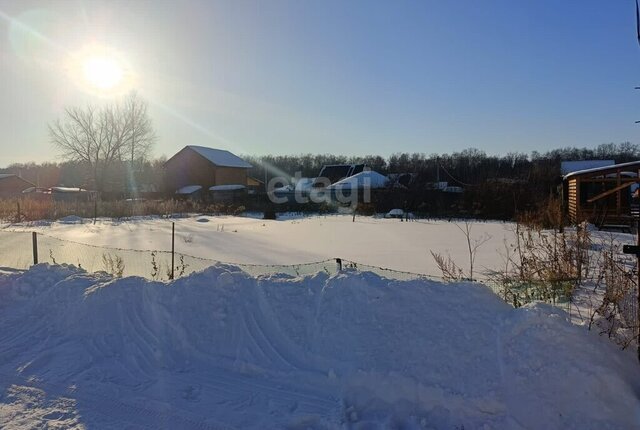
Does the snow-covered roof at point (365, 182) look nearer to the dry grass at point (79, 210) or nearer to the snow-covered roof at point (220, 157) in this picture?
the dry grass at point (79, 210)

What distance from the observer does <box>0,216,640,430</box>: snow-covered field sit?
3508 mm

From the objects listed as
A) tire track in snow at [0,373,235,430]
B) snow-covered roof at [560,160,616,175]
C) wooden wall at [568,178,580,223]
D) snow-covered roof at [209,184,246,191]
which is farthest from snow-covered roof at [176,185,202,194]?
tire track in snow at [0,373,235,430]

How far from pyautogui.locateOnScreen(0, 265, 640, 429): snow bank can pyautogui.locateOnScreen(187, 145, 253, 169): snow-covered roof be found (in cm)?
4319

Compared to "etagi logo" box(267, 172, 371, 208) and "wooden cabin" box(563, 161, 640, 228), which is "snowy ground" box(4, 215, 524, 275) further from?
"etagi logo" box(267, 172, 371, 208)

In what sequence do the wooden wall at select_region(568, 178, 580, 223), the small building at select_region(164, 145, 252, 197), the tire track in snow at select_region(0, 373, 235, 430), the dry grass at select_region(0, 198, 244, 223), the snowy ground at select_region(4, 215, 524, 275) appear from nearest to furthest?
the tire track in snow at select_region(0, 373, 235, 430) → the snowy ground at select_region(4, 215, 524, 275) → the wooden wall at select_region(568, 178, 580, 223) → the dry grass at select_region(0, 198, 244, 223) → the small building at select_region(164, 145, 252, 197)

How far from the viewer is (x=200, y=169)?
157 ft

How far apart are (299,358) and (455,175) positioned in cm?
6164

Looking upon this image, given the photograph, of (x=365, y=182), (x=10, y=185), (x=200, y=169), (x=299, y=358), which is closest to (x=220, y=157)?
(x=200, y=169)

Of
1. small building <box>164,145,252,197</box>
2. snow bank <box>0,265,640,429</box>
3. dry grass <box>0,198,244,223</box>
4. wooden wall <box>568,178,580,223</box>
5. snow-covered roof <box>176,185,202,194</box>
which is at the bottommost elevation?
snow bank <box>0,265,640,429</box>

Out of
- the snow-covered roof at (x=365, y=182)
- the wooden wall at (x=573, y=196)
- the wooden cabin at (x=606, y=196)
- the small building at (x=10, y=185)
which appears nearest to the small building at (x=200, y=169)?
the snow-covered roof at (x=365, y=182)

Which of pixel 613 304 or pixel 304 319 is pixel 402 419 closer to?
pixel 304 319

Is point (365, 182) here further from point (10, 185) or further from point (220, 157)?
point (10, 185)

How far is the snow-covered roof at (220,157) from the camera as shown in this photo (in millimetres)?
47562

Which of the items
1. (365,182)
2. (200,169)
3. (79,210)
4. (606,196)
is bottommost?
(79,210)
